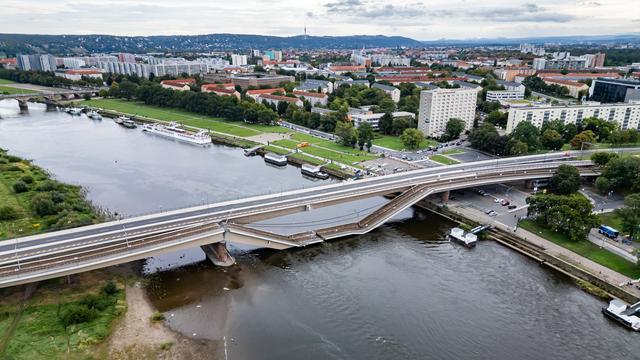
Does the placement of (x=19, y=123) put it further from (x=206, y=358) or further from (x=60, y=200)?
(x=206, y=358)

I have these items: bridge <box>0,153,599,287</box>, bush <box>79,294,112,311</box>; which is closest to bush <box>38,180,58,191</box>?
bridge <box>0,153,599,287</box>

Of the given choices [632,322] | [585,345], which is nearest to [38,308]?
[585,345]

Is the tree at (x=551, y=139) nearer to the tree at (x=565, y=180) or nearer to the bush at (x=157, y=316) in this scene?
the tree at (x=565, y=180)

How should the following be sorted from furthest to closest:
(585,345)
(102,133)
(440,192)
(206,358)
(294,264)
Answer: (102,133)
(440,192)
(294,264)
(585,345)
(206,358)

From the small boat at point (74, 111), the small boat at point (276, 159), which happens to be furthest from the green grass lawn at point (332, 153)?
the small boat at point (74, 111)

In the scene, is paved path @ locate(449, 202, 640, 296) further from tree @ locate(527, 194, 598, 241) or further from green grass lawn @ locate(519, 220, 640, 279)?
tree @ locate(527, 194, 598, 241)

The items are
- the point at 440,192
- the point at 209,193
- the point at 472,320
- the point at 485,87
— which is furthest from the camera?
the point at 485,87

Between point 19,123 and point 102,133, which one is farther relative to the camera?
point 19,123

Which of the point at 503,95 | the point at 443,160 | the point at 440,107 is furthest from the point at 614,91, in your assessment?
the point at 443,160
